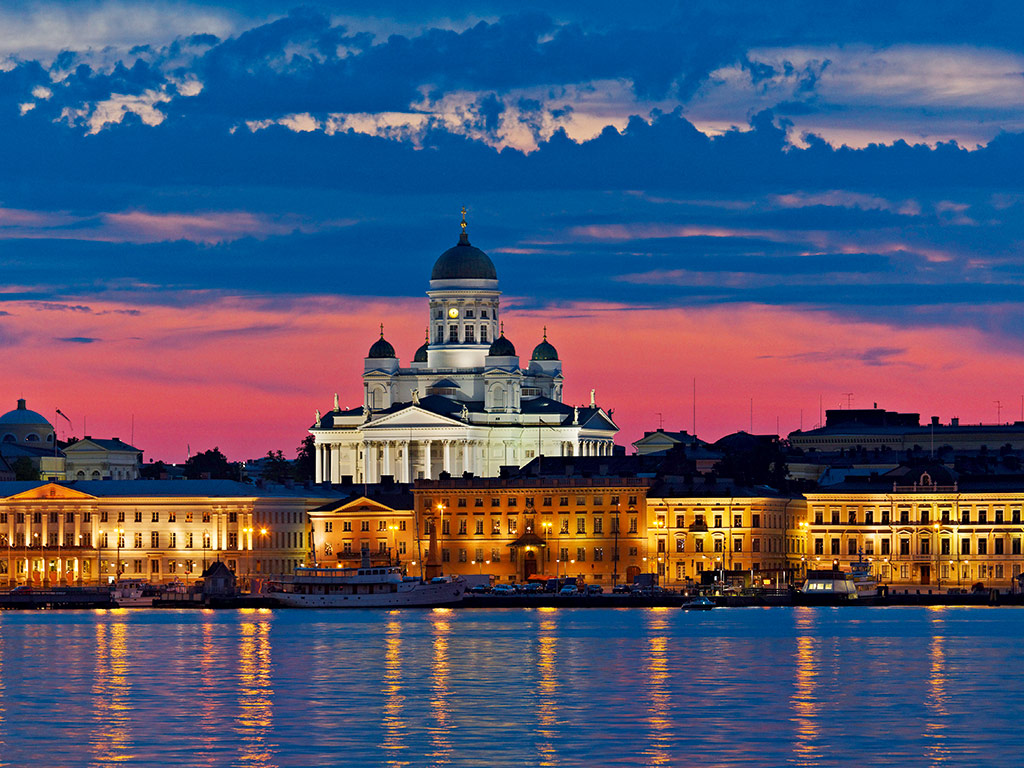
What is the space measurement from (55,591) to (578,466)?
31235 mm

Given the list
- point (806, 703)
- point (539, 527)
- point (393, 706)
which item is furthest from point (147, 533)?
point (806, 703)

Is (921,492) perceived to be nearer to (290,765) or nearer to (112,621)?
(112,621)

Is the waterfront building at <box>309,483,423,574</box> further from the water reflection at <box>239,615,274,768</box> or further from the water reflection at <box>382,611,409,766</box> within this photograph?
the water reflection at <box>382,611,409,766</box>

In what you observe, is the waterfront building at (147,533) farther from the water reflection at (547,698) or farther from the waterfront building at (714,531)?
the water reflection at (547,698)

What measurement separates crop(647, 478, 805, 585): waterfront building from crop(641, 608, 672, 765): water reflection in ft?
138

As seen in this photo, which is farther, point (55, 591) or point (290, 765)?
point (55, 591)

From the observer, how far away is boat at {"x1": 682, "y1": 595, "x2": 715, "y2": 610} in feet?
431

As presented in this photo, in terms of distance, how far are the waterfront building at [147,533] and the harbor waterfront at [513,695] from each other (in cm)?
5121

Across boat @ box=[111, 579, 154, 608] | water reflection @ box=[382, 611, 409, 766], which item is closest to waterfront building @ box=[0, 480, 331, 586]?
boat @ box=[111, 579, 154, 608]

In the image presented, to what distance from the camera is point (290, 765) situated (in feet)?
174

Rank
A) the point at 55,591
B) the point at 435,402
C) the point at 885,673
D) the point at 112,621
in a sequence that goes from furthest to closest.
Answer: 1. the point at 435,402
2. the point at 55,591
3. the point at 112,621
4. the point at 885,673

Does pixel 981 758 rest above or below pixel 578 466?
below

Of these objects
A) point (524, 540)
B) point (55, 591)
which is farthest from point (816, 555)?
point (55, 591)

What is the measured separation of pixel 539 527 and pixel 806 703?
8854 centimetres
